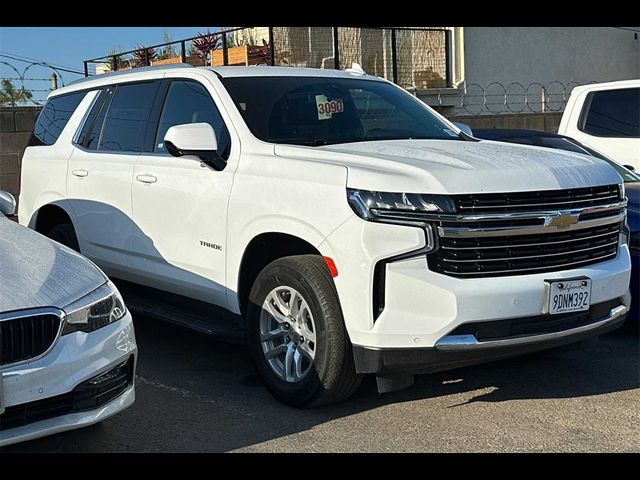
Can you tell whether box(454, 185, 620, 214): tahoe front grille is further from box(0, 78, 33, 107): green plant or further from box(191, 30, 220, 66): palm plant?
box(191, 30, 220, 66): palm plant

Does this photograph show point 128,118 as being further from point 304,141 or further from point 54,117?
point 304,141

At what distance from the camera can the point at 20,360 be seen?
3600 millimetres

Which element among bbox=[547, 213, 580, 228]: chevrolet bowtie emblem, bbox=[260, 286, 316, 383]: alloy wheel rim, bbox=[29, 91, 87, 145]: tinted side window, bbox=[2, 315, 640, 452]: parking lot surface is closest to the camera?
bbox=[2, 315, 640, 452]: parking lot surface

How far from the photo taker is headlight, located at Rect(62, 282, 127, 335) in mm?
3797

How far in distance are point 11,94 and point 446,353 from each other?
1026cm

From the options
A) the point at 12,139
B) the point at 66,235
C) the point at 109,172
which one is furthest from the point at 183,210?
the point at 12,139

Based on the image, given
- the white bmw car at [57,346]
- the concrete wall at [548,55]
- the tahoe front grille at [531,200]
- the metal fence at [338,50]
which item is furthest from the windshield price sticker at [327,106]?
the concrete wall at [548,55]

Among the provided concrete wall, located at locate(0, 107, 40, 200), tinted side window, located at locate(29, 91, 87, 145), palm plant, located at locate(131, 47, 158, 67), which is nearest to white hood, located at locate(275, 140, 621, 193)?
tinted side window, located at locate(29, 91, 87, 145)

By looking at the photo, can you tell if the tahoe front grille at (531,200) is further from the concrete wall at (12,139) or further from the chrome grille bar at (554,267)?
the concrete wall at (12,139)

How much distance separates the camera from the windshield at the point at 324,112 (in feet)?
17.4

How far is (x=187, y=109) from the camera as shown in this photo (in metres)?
5.72

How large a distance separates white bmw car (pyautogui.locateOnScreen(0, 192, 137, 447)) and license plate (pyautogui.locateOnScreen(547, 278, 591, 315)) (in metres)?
2.11

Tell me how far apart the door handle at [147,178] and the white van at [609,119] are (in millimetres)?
5130
